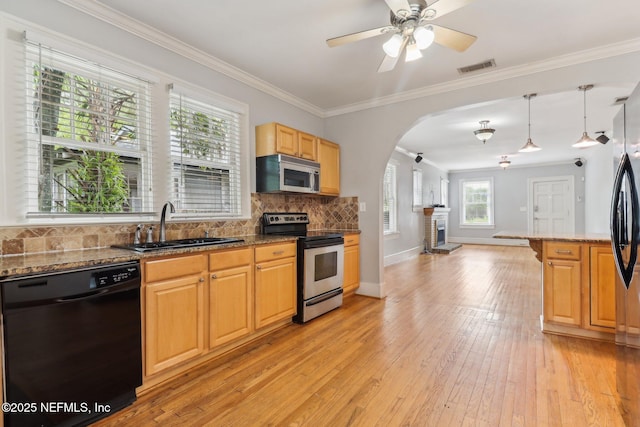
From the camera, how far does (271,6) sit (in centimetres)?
224

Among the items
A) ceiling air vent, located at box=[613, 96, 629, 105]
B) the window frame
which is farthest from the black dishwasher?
the window frame

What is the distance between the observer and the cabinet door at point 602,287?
265cm

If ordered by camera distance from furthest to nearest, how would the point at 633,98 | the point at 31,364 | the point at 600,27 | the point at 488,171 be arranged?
the point at 488,171 → the point at 600,27 → the point at 633,98 → the point at 31,364

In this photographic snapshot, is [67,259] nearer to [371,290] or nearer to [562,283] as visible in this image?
[371,290]

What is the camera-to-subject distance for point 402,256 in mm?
7262

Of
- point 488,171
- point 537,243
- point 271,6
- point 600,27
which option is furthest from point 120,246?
point 488,171

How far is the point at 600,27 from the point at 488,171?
8.49 metres

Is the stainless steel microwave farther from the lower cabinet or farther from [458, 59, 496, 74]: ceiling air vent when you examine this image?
the lower cabinet

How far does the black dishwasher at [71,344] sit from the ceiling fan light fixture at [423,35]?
2289 mm

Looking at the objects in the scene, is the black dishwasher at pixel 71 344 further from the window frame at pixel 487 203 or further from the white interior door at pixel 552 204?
the white interior door at pixel 552 204

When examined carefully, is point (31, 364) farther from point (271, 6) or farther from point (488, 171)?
point (488, 171)

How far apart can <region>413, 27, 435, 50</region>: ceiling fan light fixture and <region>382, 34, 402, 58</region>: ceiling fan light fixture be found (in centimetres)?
11

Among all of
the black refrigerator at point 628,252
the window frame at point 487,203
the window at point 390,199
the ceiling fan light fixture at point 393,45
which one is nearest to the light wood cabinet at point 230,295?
the ceiling fan light fixture at point 393,45

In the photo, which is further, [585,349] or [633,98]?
[585,349]
